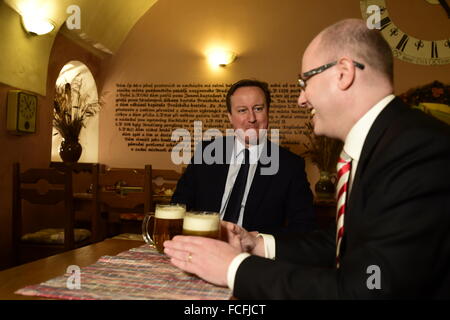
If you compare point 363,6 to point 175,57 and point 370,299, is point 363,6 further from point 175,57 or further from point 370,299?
point 370,299

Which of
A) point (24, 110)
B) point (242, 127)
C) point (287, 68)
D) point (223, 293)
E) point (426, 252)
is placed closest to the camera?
point (426, 252)

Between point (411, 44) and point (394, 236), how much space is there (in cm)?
444

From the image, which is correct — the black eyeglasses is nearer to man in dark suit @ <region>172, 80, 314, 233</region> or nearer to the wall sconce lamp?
man in dark suit @ <region>172, 80, 314, 233</region>

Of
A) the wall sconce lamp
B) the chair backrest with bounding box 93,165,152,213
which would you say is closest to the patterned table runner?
the chair backrest with bounding box 93,165,152,213

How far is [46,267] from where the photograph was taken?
3.62ft

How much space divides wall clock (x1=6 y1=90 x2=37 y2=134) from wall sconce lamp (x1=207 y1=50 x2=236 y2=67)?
2.04 meters

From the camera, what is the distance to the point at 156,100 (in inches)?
201

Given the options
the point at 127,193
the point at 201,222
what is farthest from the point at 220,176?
the point at 201,222

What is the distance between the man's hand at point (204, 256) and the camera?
0.90 m

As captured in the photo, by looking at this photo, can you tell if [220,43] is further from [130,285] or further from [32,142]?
[130,285]

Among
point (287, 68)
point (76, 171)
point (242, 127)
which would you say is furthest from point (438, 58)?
A: point (76, 171)

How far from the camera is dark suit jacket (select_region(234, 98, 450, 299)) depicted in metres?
0.74

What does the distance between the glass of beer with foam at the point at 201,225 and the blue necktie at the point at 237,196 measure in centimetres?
100
